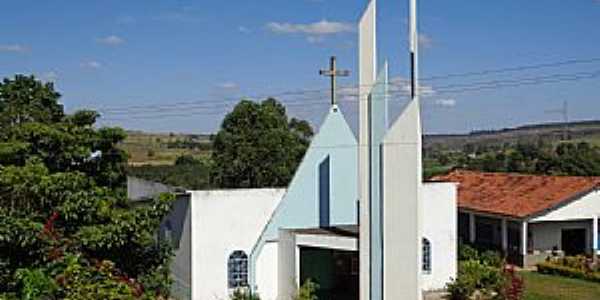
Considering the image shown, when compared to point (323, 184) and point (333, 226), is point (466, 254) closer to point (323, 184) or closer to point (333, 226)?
point (333, 226)

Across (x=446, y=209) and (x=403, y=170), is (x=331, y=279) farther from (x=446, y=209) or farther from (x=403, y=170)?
(x=403, y=170)

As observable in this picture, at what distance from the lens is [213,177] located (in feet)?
106

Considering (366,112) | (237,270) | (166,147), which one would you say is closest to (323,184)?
(237,270)

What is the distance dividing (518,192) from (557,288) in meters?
7.07

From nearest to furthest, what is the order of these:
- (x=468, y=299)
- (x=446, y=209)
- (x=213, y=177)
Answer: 1. (x=468, y=299)
2. (x=446, y=209)
3. (x=213, y=177)

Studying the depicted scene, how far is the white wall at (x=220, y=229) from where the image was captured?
70.8 feet

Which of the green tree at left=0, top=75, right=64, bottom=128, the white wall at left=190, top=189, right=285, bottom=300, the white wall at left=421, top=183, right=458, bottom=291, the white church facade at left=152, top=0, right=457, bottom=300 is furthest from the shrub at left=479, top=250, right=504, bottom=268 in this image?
the green tree at left=0, top=75, right=64, bottom=128

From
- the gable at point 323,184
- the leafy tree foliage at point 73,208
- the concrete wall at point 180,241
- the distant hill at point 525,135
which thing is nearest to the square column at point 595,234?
the gable at point 323,184

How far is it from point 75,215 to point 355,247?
659cm

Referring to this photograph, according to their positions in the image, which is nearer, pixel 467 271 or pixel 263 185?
pixel 467 271

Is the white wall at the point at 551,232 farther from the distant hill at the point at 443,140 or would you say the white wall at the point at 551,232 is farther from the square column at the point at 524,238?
the distant hill at the point at 443,140

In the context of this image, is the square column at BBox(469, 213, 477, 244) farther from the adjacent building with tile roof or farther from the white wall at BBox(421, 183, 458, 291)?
the white wall at BBox(421, 183, 458, 291)

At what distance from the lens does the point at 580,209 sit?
29141mm

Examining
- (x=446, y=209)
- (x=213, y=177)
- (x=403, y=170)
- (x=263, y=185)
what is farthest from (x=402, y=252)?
(x=213, y=177)
